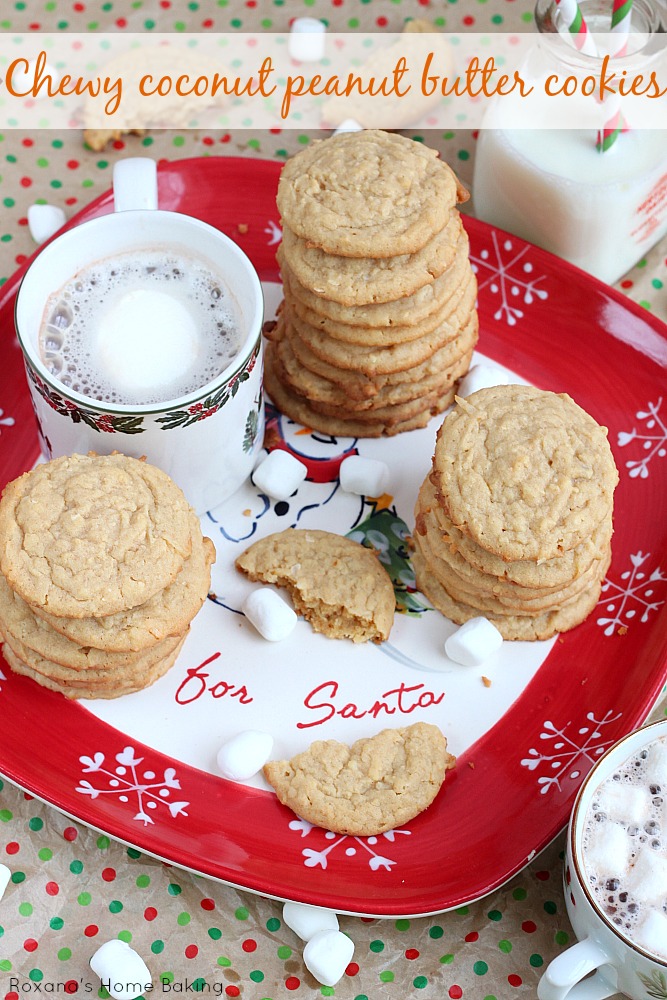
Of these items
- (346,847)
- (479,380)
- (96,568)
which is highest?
(479,380)

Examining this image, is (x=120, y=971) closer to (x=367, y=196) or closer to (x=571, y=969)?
(x=571, y=969)

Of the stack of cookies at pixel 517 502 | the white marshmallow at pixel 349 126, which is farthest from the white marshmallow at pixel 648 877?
the white marshmallow at pixel 349 126

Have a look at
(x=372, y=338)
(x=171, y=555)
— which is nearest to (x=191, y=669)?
(x=171, y=555)

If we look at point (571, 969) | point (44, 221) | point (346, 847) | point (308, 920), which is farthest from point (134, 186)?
point (571, 969)

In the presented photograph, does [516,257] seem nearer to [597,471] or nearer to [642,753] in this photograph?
[597,471]

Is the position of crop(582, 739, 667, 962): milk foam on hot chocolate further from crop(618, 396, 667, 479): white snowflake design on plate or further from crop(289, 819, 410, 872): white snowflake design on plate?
crop(618, 396, 667, 479): white snowflake design on plate

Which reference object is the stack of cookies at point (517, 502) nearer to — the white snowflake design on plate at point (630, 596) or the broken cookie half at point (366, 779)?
the white snowflake design on plate at point (630, 596)

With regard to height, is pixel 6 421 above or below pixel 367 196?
below

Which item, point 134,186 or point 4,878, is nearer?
point 4,878
